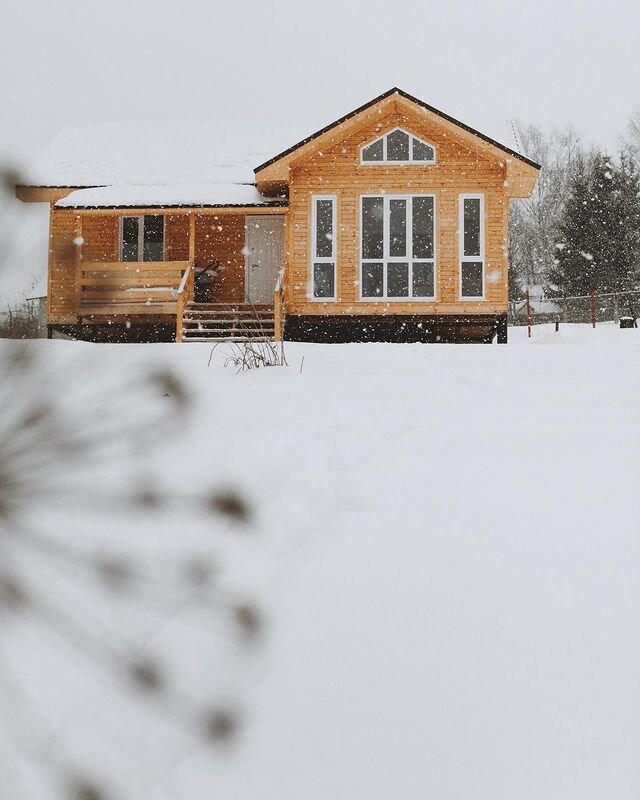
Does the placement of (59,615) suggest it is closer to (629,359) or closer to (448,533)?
(448,533)

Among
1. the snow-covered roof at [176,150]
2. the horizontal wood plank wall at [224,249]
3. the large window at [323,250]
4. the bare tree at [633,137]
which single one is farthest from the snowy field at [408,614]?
the bare tree at [633,137]

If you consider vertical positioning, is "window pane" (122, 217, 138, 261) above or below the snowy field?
above

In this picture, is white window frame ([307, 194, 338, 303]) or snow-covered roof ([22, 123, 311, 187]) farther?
snow-covered roof ([22, 123, 311, 187])

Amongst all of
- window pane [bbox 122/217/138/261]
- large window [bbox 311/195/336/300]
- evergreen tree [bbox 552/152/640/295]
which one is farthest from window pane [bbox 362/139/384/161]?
evergreen tree [bbox 552/152/640/295]

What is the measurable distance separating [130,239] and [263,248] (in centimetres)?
317

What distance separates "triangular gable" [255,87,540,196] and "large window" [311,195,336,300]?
3.17 feet

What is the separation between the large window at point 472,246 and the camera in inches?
551

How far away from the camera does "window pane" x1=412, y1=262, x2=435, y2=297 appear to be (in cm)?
1409

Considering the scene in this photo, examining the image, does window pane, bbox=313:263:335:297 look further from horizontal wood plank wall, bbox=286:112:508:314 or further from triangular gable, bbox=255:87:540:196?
triangular gable, bbox=255:87:540:196

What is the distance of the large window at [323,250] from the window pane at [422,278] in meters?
1.66

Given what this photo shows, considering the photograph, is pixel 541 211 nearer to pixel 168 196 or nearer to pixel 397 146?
pixel 397 146

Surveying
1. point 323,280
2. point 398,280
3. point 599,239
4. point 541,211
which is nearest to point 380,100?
point 398,280

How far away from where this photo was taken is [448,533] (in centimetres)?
337

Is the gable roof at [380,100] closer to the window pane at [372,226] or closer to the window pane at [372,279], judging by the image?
the window pane at [372,226]
